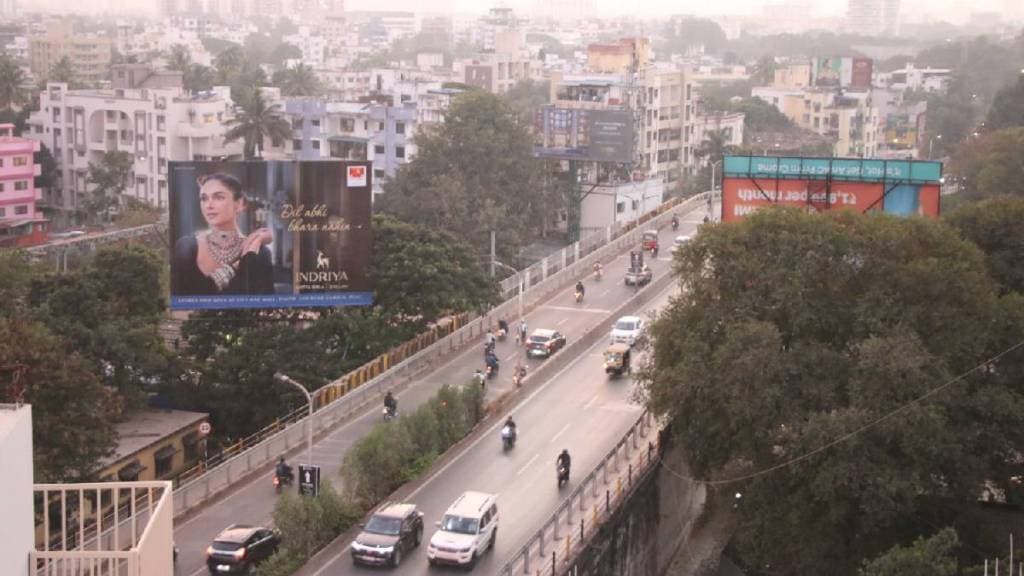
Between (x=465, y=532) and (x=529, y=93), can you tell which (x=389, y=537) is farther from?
(x=529, y=93)

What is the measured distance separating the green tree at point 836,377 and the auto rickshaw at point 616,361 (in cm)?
978

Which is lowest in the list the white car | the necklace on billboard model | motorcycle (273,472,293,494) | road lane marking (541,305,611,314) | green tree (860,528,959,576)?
motorcycle (273,472,293,494)

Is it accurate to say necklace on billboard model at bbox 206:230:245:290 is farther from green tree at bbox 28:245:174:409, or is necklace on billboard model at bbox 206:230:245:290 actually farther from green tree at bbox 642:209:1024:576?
green tree at bbox 642:209:1024:576

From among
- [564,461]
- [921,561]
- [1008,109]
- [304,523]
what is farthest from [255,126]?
[921,561]

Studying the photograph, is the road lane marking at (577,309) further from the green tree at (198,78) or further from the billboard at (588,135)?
the green tree at (198,78)

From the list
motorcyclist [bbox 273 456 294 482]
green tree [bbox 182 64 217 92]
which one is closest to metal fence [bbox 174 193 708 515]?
motorcyclist [bbox 273 456 294 482]

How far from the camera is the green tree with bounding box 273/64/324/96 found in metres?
114

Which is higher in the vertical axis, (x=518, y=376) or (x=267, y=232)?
(x=267, y=232)

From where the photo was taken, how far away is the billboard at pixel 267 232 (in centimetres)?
3756

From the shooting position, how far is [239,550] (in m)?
25.9

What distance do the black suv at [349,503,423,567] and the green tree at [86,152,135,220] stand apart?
54.1 meters

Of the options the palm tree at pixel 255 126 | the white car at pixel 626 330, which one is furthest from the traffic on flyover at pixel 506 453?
the palm tree at pixel 255 126

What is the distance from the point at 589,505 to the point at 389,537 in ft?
16.1

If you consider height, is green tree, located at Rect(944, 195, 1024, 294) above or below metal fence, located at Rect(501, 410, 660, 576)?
above
